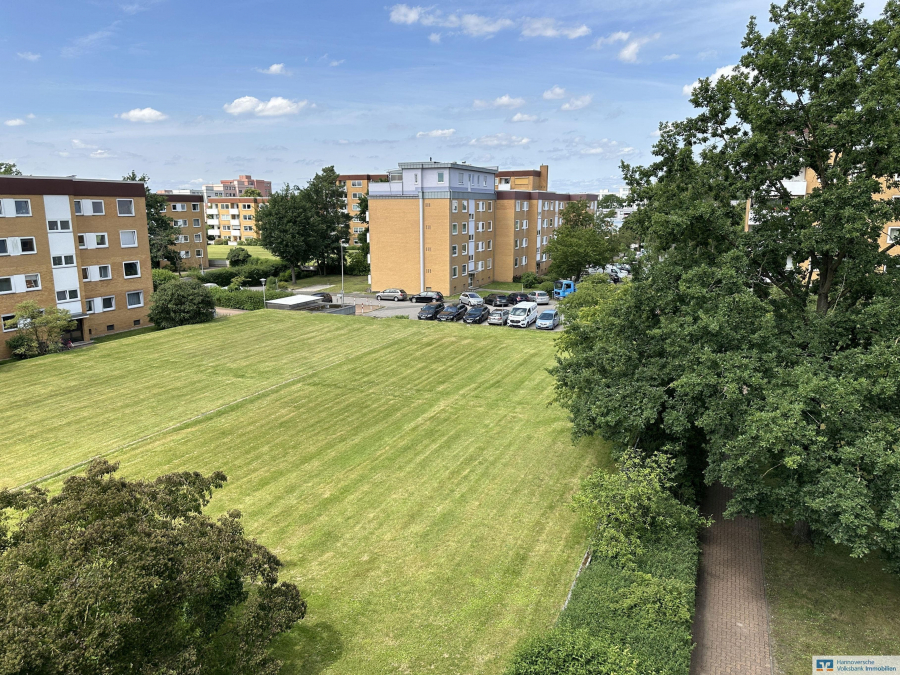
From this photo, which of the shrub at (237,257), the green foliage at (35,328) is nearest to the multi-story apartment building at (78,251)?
the green foliage at (35,328)

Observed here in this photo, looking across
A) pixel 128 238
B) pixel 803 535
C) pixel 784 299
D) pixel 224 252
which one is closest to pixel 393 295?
pixel 128 238

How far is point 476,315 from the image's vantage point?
45812 millimetres

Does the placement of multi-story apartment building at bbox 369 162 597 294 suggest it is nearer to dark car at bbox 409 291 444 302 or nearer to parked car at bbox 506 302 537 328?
dark car at bbox 409 291 444 302

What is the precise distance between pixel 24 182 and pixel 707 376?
3953 cm

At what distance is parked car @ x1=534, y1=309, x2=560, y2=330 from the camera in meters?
43.5

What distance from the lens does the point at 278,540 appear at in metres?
16.0

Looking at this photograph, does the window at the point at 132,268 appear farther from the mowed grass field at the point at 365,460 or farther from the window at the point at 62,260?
the mowed grass field at the point at 365,460

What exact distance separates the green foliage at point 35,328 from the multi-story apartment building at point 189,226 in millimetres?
46723

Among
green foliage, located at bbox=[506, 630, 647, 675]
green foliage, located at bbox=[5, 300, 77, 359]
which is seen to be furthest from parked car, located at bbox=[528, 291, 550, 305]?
green foliage, located at bbox=[506, 630, 647, 675]

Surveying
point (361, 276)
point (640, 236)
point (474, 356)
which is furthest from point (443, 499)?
point (361, 276)

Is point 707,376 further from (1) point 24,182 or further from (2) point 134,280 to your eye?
(2) point 134,280

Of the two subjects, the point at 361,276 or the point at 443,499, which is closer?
the point at 443,499

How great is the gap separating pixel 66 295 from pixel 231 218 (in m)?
99.5

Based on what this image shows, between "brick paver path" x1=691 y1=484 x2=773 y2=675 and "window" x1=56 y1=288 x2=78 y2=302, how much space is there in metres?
39.6
